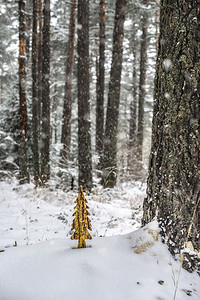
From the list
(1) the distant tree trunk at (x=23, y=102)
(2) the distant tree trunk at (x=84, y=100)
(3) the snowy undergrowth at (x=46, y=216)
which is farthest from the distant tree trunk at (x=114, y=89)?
(1) the distant tree trunk at (x=23, y=102)

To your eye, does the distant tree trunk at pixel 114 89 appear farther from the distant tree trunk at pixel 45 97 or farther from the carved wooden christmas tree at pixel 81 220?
the carved wooden christmas tree at pixel 81 220

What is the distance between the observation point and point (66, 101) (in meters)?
12.1

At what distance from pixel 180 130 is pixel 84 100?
5.84 meters

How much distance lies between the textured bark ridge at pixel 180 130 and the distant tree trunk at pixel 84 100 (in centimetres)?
544

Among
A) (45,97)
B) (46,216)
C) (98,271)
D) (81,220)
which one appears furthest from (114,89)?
(98,271)

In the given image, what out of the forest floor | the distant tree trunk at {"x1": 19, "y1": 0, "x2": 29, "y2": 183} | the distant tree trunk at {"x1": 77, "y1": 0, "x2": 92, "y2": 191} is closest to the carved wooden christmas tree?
the forest floor

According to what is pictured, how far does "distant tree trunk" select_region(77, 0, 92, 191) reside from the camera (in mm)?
7203

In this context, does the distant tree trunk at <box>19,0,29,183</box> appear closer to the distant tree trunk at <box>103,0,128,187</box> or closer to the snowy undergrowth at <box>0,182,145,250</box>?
the snowy undergrowth at <box>0,182,145,250</box>

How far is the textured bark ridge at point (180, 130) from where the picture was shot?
184cm

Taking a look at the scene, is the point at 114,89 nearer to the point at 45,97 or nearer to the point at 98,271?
the point at 45,97

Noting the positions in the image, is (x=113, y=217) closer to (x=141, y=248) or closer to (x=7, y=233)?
(x=7, y=233)

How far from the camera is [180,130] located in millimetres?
1903

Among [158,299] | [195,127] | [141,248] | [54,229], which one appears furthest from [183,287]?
[54,229]

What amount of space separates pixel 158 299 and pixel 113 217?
10.5 feet
